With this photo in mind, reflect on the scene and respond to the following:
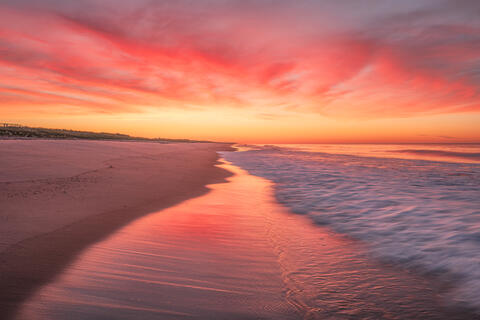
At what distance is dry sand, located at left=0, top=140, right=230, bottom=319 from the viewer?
10.6 ft

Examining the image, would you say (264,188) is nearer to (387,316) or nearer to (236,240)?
(236,240)

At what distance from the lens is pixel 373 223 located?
611 cm

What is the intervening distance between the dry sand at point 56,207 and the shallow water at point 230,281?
0.96 ft

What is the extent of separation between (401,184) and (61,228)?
1165cm

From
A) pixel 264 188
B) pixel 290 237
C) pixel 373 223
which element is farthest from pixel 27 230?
pixel 264 188

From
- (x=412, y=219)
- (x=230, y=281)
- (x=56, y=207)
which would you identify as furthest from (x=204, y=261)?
(x=412, y=219)

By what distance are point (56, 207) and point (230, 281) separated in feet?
14.7

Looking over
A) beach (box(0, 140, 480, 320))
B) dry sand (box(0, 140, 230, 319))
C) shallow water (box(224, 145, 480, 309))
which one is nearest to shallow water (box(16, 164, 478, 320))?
beach (box(0, 140, 480, 320))

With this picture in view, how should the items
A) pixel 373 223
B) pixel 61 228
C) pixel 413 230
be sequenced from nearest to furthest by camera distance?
1. pixel 61 228
2. pixel 413 230
3. pixel 373 223

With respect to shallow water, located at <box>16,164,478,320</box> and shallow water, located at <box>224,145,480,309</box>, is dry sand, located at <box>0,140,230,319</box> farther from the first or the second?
shallow water, located at <box>224,145,480,309</box>

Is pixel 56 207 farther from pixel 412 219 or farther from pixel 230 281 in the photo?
pixel 412 219

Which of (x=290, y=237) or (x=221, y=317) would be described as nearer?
(x=221, y=317)

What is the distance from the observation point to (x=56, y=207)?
575 cm

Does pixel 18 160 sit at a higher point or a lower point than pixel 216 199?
higher
